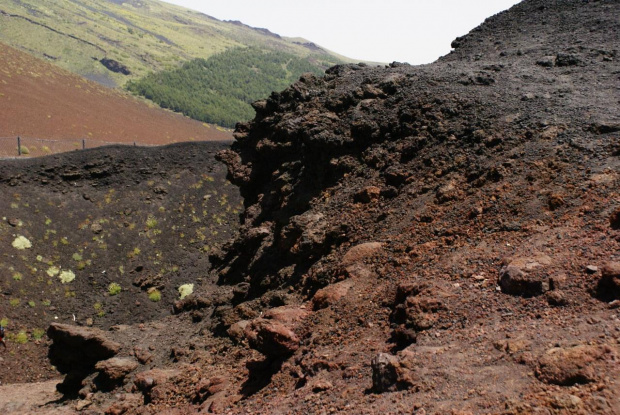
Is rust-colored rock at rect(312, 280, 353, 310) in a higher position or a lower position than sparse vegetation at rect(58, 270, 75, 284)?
higher

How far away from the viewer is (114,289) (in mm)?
18984

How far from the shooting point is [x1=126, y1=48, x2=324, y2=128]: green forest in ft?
Result: 270

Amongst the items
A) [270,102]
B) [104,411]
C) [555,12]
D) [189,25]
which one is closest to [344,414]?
[104,411]

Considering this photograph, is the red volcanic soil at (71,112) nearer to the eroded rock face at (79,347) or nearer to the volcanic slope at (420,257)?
the eroded rock face at (79,347)

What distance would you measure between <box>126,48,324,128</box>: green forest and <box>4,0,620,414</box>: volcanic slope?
2738 inches

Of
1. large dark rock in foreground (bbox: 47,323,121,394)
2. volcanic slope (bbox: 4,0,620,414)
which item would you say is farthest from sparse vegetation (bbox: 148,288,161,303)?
large dark rock in foreground (bbox: 47,323,121,394)

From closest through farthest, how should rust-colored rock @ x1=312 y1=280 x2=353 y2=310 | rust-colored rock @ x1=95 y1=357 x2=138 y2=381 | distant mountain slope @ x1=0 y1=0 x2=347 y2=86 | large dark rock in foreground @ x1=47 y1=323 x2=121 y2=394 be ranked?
rust-colored rock @ x1=312 y1=280 x2=353 y2=310 → rust-colored rock @ x1=95 y1=357 x2=138 y2=381 → large dark rock in foreground @ x1=47 y1=323 x2=121 y2=394 → distant mountain slope @ x1=0 y1=0 x2=347 y2=86

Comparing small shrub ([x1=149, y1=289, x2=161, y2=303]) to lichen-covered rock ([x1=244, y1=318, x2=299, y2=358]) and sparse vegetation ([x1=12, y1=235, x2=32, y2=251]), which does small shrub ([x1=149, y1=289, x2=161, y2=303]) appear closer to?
sparse vegetation ([x1=12, y1=235, x2=32, y2=251])

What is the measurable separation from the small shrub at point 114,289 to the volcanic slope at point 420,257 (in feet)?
16.5

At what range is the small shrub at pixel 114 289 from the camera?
18.9 metres

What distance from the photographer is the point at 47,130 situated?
156ft

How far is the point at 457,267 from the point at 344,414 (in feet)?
9.30

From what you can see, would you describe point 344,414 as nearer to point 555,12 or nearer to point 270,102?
point 270,102

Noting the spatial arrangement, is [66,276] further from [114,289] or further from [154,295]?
[154,295]
